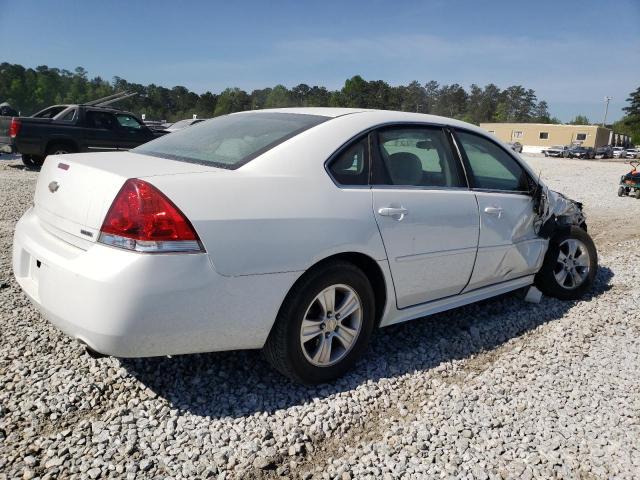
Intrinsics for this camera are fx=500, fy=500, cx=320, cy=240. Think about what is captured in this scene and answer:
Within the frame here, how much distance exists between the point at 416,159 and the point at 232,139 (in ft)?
3.89

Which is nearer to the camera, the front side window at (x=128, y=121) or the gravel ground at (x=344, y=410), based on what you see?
the gravel ground at (x=344, y=410)

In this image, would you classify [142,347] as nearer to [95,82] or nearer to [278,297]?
[278,297]

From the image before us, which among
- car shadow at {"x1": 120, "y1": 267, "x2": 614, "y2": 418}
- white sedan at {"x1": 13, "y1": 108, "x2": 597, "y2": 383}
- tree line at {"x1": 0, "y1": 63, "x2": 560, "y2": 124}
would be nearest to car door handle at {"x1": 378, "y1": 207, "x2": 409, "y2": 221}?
white sedan at {"x1": 13, "y1": 108, "x2": 597, "y2": 383}

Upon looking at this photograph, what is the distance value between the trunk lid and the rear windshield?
169 millimetres

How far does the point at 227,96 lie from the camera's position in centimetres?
9862

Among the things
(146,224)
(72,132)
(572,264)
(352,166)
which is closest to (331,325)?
(352,166)

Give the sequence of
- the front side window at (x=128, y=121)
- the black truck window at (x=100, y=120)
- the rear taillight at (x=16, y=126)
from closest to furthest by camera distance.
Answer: the rear taillight at (x=16, y=126), the black truck window at (x=100, y=120), the front side window at (x=128, y=121)

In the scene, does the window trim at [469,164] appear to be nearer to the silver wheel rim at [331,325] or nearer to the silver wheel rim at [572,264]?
the silver wheel rim at [572,264]

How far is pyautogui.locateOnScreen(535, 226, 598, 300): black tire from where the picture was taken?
434 centimetres

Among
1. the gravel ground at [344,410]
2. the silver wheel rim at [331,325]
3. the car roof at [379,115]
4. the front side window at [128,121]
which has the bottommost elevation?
the gravel ground at [344,410]

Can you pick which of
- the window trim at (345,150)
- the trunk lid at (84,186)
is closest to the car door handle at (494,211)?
the window trim at (345,150)

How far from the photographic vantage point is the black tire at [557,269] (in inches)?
171

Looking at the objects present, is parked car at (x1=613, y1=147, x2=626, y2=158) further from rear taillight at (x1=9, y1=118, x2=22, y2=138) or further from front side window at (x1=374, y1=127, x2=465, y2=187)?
front side window at (x1=374, y1=127, x2=465, y2=187)

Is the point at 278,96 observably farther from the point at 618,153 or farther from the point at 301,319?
the point at 301,319
